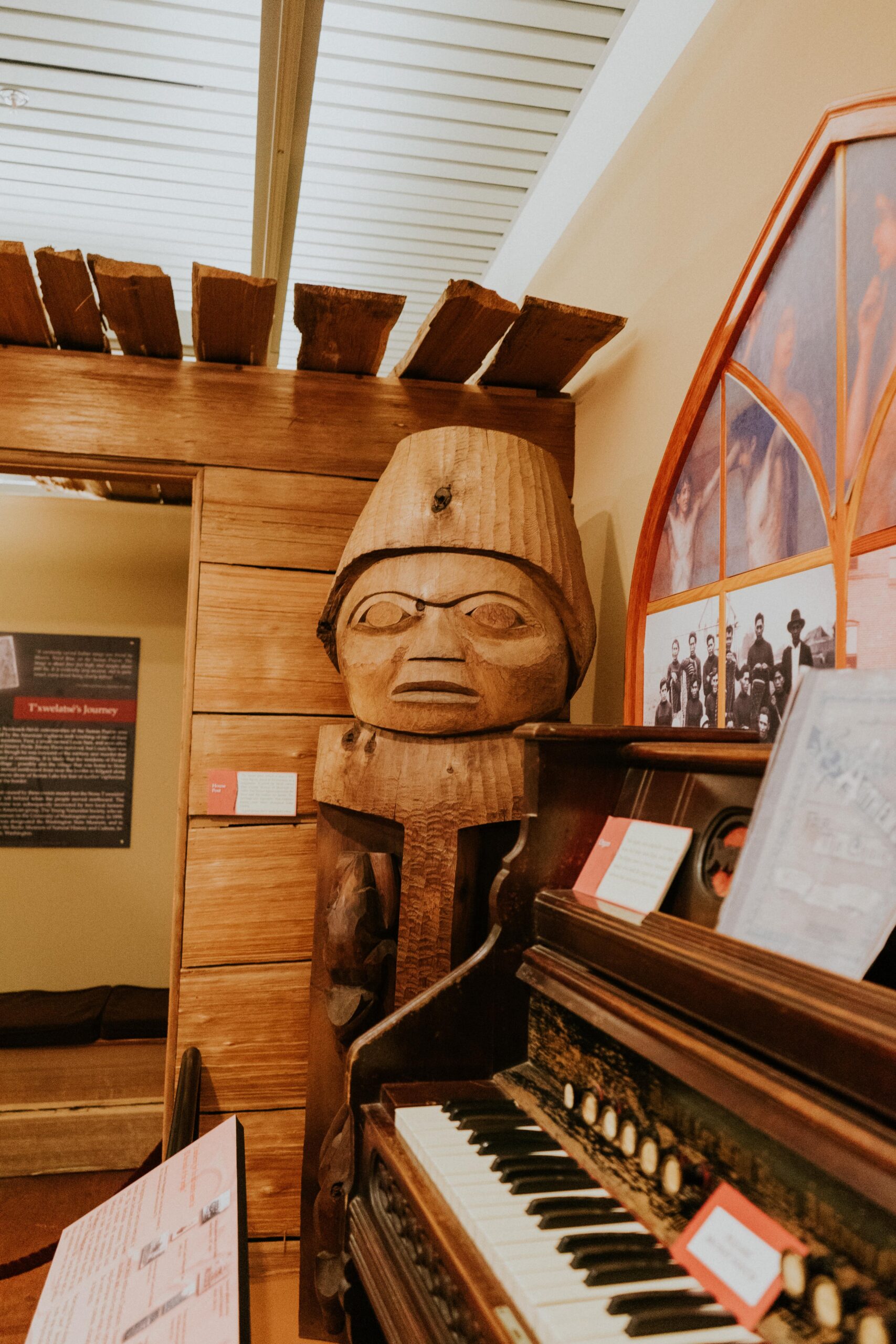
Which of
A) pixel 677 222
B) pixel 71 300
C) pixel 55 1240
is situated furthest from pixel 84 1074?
pixel 677 222

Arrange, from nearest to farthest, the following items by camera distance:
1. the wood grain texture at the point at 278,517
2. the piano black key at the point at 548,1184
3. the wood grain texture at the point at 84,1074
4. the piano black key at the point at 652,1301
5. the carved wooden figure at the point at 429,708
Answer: the piano black key at the point at 652,1301
the piano black key at the point at 548,1184
the carved wooden figure at the point at 429,708
the wood grain texture at the point at 278,517
the wood grain texture at the point at 84,1074

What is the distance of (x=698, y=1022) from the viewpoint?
919 mm

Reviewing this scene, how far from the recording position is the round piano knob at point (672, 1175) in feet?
3.07

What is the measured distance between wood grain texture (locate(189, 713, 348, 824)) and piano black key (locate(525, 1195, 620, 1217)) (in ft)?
5.07

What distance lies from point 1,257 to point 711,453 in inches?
64.2

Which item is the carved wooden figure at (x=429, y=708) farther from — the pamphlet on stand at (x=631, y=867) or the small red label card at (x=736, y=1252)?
the small red label card at (x=736, y=1252)

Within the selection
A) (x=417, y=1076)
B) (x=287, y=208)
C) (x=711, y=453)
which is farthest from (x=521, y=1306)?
(x=287, y=208)

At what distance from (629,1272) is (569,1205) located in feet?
0.44

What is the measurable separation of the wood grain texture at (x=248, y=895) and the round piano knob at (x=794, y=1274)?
5.78 feet

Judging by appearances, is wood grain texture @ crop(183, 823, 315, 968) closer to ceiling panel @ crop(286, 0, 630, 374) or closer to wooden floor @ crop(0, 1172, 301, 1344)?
wooden floor @ crop(0, 1172, 301, 1344)

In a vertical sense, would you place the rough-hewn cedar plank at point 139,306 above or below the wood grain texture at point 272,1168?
above

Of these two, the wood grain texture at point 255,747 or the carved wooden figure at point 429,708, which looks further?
the wood grain texture at point 255,747

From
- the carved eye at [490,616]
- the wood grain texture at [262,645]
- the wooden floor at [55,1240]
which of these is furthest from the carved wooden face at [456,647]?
the wooden floor at [55,1240]

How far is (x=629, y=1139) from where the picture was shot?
3.35ft
